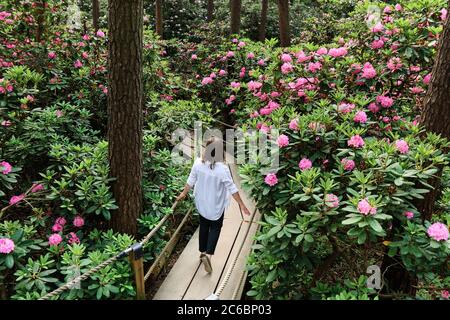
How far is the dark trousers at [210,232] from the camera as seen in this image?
13.0ft

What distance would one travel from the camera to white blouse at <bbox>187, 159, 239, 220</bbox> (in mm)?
3732

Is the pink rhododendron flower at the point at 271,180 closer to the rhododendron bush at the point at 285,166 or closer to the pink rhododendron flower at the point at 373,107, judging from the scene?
the rhododendron bush at the point at 285,166

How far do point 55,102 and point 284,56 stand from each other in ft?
10.5

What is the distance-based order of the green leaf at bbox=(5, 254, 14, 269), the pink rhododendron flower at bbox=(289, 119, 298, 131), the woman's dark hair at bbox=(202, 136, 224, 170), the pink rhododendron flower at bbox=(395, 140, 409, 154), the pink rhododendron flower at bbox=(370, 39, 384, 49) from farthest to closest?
the pink rhododendron flower at bbox=(370, 39, 384, 49) < the woman's dark hair at bbox=(202, 136, 224, 170) < the pink rhododendron flower at bbox=(289, 119, 298, 131) < the pink rhododendron flower at bbox=(395, 140, 409, 154) < the green leaf at bbox=(5, 254, 14, 269)

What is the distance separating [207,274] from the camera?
13.4ft

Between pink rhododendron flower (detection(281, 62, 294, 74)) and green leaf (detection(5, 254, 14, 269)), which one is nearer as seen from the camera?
green leaf (detection(5, 254, 14, 269))

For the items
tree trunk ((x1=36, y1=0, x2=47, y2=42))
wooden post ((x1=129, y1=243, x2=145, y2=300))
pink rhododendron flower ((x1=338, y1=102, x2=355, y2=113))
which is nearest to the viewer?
wooden post ((x1=129, y1=243, x2=145, y2=300))

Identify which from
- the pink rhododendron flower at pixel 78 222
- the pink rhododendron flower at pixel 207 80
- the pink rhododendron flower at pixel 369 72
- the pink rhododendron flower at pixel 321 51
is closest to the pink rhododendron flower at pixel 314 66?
the pink rhododendron flower at pixel 321 51

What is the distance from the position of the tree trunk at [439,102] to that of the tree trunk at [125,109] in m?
2.70

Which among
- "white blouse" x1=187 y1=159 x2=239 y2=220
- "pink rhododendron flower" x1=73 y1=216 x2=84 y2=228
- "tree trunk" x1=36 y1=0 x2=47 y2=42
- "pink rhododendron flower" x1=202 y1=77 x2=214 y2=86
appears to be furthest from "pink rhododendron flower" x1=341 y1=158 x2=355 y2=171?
"pink rhododendron flower" x1=202 y1=77 x2=214 y2=86

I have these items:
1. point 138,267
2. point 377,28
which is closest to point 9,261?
point 138,267

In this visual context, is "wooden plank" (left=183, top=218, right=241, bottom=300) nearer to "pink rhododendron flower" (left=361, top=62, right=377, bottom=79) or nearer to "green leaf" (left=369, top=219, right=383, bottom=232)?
"green leaf" (left=369, top=219, right=383, bottom=232)

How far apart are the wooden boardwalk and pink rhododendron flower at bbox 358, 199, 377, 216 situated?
4.91ft
